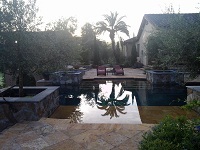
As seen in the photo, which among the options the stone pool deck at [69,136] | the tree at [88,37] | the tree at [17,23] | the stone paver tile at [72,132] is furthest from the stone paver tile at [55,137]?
the tree at [88,37]

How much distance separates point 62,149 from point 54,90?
399 cm

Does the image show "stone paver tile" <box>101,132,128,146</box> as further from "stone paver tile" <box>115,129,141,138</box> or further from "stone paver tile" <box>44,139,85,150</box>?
"stone paver tile" <box>44,139,85,150</box>

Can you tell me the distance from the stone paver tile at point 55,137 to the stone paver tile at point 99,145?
2.39 feet

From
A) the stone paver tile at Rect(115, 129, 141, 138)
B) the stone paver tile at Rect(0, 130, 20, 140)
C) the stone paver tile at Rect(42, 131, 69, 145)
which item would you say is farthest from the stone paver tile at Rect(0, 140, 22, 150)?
the stone paver tile at Rect(115, 129, 141, 138)

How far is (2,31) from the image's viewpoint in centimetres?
606

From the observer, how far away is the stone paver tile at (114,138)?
167 inches

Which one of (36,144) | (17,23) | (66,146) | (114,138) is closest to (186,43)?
(114,138)

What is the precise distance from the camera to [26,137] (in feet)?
15.0

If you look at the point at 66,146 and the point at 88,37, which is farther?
the point at 88,37

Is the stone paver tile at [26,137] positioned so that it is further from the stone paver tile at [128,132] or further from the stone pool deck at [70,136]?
the stone paver tile at [128,132]

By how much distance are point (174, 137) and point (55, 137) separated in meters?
2.77

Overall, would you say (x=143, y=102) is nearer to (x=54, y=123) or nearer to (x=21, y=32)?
(x=54, y=123)

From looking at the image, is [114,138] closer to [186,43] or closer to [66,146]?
[66,146]

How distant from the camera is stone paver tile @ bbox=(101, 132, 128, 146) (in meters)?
4.24
